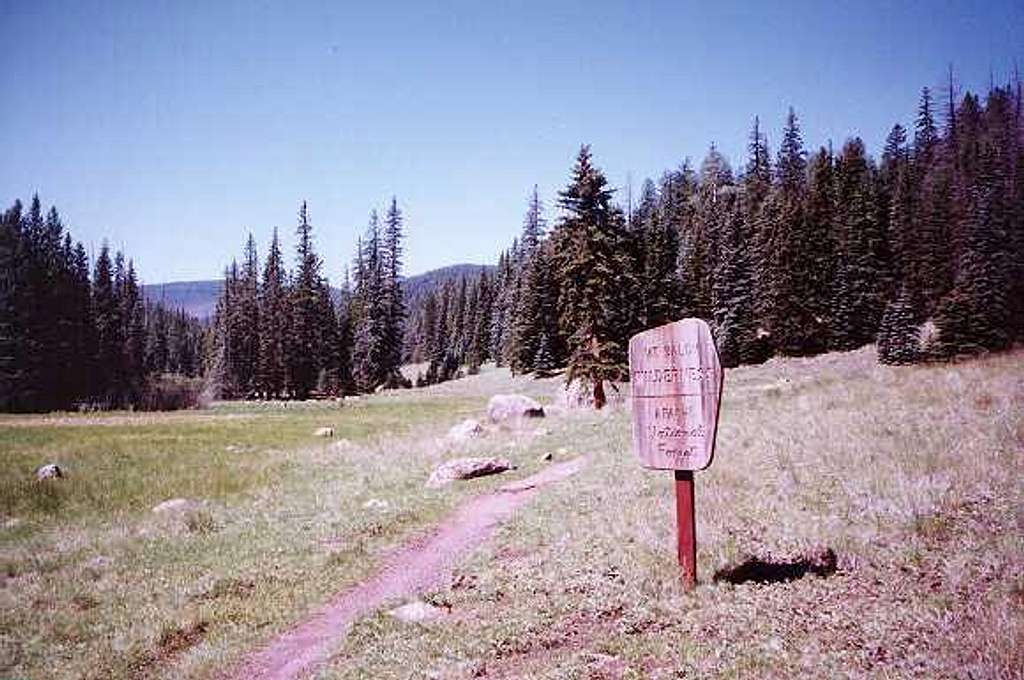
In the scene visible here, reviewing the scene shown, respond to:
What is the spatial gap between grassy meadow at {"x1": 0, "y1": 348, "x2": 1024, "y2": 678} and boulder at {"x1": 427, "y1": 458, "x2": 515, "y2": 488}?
1.86 feet

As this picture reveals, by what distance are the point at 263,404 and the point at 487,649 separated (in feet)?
217

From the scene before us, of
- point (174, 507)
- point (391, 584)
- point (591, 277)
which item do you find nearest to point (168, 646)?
point (391, 584)

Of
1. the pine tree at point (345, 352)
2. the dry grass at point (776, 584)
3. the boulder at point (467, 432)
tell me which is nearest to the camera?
the dry grass at point (776, 584)

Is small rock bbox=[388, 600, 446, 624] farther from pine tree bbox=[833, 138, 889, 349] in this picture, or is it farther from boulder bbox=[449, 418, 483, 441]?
pine tree bbox=[833, 138, 889, 349]

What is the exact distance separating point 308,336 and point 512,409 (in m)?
55.0

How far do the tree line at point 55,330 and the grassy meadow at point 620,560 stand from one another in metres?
55.3

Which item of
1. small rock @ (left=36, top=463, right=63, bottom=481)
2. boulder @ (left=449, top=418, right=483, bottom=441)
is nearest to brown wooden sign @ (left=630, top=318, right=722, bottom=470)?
boulder @ (left=449, top=418, right=483, bottom=441)

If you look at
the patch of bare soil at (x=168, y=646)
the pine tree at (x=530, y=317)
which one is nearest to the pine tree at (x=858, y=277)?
the pine tree at (x=530, y=317)

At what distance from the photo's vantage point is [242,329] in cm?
8844

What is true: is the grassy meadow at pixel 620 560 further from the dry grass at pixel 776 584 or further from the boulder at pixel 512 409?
the boulder at pixel 512 409

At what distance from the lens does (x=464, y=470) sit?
61.2 ft

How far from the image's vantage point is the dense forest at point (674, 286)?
1596 inches

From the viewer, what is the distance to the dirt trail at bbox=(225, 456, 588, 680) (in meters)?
8.33

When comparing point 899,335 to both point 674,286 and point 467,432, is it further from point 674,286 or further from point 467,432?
point 467,432
